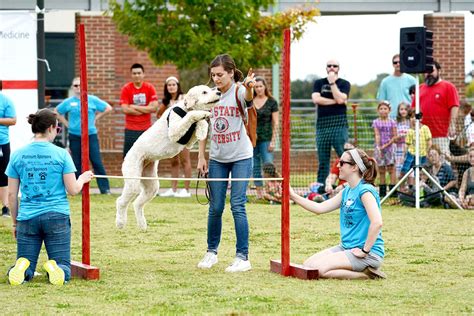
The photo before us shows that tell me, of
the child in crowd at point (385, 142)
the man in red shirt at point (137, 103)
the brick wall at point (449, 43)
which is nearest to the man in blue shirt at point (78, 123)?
the man in red shirt at point (137, 103)

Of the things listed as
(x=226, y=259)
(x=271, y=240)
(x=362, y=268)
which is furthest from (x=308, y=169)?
(x=362, y=268)

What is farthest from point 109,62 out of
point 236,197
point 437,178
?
point 236,197

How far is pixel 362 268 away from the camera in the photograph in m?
8.45

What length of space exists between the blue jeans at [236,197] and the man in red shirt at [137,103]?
665 centimetres

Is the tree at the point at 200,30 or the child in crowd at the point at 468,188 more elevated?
the tree at the point at 200,30

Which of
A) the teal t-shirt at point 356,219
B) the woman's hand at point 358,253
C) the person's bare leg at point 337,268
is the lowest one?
the person's bare leg at point 337,268

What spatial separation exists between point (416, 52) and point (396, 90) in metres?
2.00

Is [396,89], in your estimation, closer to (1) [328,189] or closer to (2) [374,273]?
(1) [328,189]

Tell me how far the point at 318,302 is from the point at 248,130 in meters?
2.11

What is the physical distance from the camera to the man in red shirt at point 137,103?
15.6m

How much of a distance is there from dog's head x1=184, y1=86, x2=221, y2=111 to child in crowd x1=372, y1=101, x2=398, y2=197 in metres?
7.89

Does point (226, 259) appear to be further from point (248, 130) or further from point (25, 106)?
point (25, 106)

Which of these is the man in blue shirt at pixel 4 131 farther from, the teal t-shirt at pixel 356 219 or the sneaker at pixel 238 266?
the teal t-shirt at pixel 356 219

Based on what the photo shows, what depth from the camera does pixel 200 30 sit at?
1903cm
